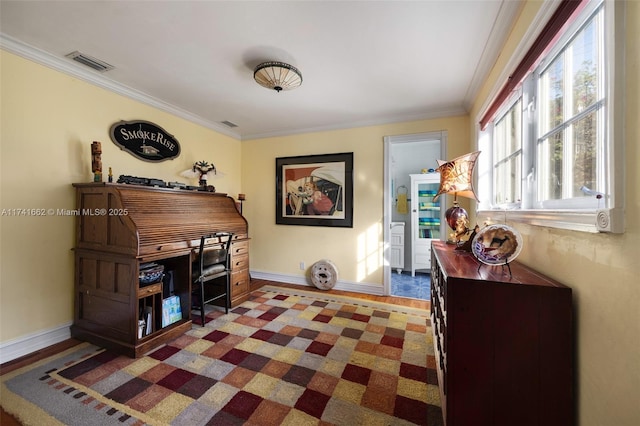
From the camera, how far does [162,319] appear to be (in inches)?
87.2

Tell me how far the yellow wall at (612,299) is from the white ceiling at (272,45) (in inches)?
48.5

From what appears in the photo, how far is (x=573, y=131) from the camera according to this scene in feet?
3.55

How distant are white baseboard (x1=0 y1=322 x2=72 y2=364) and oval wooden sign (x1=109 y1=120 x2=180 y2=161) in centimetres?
175

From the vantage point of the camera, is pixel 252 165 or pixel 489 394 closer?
pixel 489 394

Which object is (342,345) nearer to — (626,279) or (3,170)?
(626,279)

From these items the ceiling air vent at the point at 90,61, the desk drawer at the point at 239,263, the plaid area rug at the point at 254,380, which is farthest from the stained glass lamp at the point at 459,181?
the ceiling air vent at the point at 90,61

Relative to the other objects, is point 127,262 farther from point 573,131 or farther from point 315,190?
point 573,131

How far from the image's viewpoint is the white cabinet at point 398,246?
15.3 ft

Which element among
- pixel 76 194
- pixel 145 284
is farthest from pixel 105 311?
pixel 76 194

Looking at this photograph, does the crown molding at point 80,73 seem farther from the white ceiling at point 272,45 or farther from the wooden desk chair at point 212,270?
the wooden desk chair at point 212,270

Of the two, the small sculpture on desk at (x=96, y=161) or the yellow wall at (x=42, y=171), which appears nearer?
the yellow wall at (x=42, y=171)

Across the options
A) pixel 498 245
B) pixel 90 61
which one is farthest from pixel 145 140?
pixel 498 245

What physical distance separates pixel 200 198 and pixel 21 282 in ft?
4.96

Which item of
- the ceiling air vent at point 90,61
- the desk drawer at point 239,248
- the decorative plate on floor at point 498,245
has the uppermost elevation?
the ceiling air vent at point 90,61
